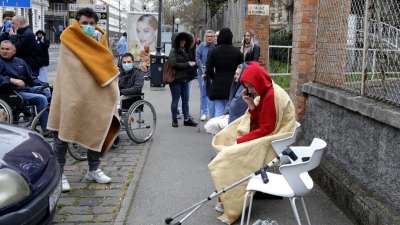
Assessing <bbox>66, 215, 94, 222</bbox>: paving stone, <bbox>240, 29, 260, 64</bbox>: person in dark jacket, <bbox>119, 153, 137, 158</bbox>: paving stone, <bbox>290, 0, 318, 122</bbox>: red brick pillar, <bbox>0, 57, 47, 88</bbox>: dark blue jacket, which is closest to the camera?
<bbox>66, 215, 94, 222</bbox>: paving stone

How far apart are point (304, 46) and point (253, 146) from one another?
2467 mm

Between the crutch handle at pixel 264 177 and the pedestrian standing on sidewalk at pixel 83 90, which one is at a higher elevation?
the pedestrian standing on sidewalk at pixel 83 90

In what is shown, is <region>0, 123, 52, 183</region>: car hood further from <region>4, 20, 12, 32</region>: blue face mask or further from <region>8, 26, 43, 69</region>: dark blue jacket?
<region>4, 20, 12, 32</region>: blue face mask

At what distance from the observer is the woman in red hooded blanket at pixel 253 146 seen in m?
4.52

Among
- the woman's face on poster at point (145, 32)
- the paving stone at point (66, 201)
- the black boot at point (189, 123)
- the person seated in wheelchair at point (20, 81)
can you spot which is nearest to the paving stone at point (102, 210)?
the paving stone at point (66, 201)

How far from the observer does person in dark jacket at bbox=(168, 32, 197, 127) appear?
9.09m

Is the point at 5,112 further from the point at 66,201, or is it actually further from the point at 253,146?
the point at 253,146

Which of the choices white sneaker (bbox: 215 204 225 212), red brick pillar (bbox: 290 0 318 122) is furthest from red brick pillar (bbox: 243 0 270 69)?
white sneaker (bbox: 215 204 225 212)

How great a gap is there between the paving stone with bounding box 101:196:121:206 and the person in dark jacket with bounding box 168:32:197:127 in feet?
14.0

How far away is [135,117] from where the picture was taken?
772 cm

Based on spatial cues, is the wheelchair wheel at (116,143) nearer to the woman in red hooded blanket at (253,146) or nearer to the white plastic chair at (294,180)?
the woman in red hooded blanket at (253,146)

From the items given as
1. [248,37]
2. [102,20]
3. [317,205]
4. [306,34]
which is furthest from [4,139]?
[102,20]

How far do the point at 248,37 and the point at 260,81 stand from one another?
4.45 m

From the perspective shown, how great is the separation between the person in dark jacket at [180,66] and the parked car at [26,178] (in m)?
4.95
